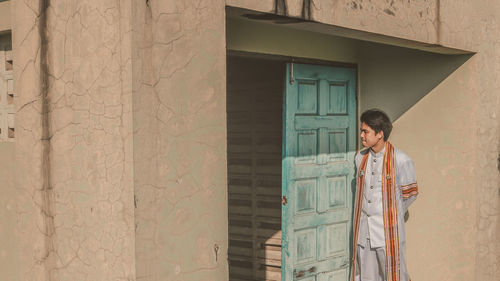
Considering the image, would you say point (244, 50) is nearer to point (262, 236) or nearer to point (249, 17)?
point (249, 17)

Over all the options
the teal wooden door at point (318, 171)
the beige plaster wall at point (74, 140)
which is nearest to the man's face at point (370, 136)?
the teal wooden door at point (318, 171)

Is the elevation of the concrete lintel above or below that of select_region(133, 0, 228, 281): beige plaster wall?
above

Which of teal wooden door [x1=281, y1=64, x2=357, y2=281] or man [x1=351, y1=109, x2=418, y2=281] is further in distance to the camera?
teal wooden door [x1=281, y1=64, x2=357, y2=281]

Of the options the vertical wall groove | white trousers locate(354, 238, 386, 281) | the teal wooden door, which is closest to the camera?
the vertical wall groove

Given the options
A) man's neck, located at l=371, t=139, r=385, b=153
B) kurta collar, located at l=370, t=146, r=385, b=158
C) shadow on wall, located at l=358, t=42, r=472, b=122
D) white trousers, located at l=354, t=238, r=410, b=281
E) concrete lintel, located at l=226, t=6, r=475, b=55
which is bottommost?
white trousers, located at l=354, t=238, r=410, b=281

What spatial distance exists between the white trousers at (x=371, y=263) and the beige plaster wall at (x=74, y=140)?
2601mm

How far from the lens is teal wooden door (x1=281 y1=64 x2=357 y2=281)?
18.6ft

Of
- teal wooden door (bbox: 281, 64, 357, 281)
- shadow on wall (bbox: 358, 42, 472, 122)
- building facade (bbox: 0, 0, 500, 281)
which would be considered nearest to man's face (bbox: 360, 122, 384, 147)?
teal wooden door (bbox: 281, 64, 357, 281)

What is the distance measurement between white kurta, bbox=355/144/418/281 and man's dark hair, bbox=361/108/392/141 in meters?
0.20

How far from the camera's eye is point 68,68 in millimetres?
3377

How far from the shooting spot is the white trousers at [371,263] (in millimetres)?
5320

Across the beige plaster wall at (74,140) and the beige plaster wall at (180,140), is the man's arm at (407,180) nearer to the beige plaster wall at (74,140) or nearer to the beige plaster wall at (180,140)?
the beige plaster wall at (180,140)

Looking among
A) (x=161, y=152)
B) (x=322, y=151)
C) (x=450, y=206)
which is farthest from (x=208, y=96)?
(x=450, y=206)

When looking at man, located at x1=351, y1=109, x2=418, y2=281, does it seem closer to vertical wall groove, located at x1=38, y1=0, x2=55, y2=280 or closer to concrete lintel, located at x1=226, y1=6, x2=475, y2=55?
concrete lintel, located at x1=226, y1=6, x2=475, y2=55
